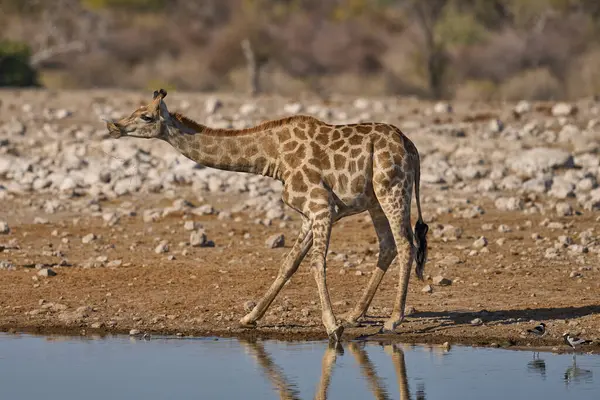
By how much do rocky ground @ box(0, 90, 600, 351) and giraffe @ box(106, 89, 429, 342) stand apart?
404 mm

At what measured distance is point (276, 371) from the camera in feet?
32.1

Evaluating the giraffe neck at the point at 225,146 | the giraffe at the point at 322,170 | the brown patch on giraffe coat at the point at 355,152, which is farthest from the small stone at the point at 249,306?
the brown patch on giraffe coat at the point at 355,152

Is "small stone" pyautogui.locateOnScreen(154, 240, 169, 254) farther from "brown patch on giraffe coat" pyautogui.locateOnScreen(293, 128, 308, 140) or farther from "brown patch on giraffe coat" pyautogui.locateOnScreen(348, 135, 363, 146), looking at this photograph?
"brown patch on giraffe coat" pyautogui.locateOnScreen(348, 135, 363, 146)

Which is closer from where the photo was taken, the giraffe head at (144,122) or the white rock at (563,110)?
the giraffe head at (144,122)

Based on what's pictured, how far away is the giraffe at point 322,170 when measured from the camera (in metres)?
10.8

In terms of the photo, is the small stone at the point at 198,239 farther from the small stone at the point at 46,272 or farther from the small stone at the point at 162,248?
the small stone at the point at 46,272

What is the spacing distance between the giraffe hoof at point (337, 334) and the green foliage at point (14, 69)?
57.2 feet

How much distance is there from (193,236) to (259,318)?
3.35 metres

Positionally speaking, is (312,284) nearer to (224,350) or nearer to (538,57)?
(224,350)

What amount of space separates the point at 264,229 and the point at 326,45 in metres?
25.6

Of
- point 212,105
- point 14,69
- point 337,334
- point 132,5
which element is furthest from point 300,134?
point 132,5

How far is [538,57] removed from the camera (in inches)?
1387

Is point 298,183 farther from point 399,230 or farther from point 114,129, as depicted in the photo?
point 114,129

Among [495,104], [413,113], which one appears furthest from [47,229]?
[495,104]
